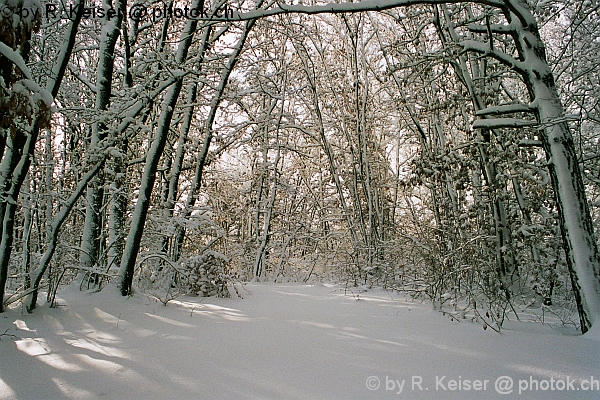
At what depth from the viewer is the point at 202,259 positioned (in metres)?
6.68

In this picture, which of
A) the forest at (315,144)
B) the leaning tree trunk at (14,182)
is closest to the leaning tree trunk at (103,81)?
the forest at (315,144)

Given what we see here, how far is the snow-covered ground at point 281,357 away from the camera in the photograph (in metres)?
2.31

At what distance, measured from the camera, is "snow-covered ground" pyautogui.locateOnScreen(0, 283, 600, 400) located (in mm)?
2307

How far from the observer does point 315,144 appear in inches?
478

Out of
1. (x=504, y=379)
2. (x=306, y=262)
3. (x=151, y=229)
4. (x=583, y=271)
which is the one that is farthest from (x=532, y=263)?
(x=306, y=262)

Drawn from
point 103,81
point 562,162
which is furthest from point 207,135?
point 562,162

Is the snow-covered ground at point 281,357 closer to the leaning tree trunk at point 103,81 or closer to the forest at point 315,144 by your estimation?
the forest at point 315,144

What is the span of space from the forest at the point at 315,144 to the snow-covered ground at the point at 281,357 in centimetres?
65

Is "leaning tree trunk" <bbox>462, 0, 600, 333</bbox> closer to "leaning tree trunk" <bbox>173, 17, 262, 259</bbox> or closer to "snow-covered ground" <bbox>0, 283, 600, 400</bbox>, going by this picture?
"snow-covered ground" <bbox>0, 283, 600, 400</bbox>

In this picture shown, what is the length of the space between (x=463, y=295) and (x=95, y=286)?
550 centimetres

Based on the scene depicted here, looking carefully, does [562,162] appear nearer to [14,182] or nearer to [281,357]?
[281,357]

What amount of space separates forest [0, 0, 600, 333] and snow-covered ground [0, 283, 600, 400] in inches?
25.7

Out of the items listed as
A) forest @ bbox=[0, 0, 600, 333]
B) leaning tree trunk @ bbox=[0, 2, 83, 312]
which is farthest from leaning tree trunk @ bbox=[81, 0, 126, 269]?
leaning tree trunk @ bbox=[0, 2, 83, 312]

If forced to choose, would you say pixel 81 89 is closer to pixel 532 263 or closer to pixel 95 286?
pixel 95 286
